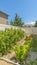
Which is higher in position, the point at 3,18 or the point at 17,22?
the point at 3,18

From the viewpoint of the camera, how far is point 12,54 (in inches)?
972

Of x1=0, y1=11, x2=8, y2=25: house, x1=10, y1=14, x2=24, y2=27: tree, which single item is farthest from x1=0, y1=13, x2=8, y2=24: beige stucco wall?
x1=10, y1=14, x2=24, y2=27: tree

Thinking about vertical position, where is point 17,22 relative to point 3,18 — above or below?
below

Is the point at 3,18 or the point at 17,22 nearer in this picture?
the point at 3,18

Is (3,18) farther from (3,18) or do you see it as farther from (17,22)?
(17,22)

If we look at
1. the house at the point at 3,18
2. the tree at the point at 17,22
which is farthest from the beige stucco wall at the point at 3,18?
the tree at the point at 17,22

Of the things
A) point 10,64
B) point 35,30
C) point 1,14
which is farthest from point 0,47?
point 1,14

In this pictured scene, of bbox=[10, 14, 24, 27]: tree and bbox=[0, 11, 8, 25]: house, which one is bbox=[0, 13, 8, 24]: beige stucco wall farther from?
bbox=[10, 14, 24, 27]: tree

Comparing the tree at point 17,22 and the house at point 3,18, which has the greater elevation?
the house at point 3,18

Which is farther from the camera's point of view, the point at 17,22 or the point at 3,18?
the point at 17,22

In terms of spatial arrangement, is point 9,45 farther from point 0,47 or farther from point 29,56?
point 29,56

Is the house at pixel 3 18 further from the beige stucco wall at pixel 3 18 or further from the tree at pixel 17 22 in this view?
the tree at pixel 17 22

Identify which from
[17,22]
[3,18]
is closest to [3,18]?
[3,18]

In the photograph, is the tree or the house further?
the tree
